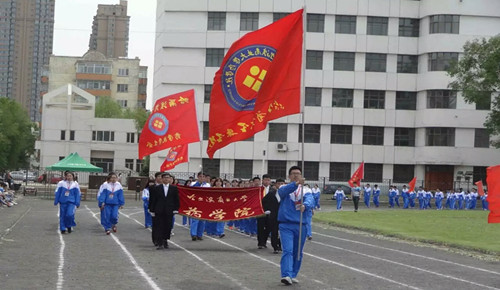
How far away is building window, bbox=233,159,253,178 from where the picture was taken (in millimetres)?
69875

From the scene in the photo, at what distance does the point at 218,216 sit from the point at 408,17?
53170 millimetres

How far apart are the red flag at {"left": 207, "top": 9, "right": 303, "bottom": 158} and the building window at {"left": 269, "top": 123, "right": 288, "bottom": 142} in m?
51.1

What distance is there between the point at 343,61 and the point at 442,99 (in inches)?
370

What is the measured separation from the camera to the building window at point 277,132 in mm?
69625

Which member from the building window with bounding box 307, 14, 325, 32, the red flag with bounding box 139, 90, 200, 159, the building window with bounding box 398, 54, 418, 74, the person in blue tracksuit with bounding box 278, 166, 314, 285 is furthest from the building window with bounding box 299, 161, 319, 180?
the person in blue tracksuit with bounding box 278, 166, 314, 285

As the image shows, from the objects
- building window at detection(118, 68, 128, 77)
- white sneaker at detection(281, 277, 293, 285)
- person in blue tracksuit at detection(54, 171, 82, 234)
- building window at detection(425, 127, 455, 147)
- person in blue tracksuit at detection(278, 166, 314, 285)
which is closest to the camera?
white sneaker at detection(281, 277, 293, 285)

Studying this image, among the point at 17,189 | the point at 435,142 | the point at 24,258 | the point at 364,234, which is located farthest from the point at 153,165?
the point at 24,258

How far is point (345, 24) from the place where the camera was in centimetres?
7000

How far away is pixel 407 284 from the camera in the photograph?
13594 mm

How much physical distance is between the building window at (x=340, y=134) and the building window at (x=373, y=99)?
8.89 ft

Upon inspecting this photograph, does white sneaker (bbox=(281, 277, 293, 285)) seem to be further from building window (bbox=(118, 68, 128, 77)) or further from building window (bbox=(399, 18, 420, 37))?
building window (bbox=(118, 68, 128, 77))

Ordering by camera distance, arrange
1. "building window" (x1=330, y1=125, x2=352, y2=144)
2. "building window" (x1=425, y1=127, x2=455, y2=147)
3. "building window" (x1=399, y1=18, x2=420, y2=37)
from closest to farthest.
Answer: "building window" (x1=425, y1=127, x2=455, y2=147), "building window" (x1=330, y1=125, x2=352, y2=144), "building window" (x1=399, y1=18, x2=420, y2=37)

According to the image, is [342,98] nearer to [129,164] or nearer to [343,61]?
[343,61]

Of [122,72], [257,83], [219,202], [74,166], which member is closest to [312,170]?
[74,166]
